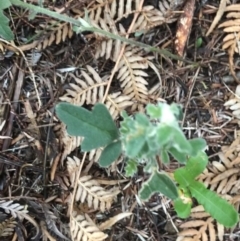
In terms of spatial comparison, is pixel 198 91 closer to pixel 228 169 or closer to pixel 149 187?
pixel 228 169

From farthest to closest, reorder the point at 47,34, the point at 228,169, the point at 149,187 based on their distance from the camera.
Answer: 1. the point at 47,34
2. the point at 228,169
3. the point at 149,187

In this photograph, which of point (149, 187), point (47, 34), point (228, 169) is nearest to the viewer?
point (149, 187)

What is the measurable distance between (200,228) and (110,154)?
2.19ft

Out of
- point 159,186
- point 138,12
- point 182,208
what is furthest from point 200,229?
point 138,12

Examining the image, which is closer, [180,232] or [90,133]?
[90,133]

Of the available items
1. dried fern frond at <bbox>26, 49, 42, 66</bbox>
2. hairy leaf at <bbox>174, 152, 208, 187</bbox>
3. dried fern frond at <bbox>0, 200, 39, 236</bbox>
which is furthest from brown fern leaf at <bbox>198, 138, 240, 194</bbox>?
dried fern frond at <bbox>26, 49, 42, 66</bbox>

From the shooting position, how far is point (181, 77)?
6.93 ft

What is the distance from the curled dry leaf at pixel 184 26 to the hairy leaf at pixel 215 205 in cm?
58

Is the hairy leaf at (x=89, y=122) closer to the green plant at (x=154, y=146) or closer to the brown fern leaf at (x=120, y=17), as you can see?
the green plant at (x=154, y=146)

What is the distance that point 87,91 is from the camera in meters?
2.11

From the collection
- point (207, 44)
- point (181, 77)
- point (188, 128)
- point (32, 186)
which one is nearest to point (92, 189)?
point (32, 186)

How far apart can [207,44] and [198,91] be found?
0.21 m

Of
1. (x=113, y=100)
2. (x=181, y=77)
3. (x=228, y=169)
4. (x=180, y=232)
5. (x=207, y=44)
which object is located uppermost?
(x=207, y=44)

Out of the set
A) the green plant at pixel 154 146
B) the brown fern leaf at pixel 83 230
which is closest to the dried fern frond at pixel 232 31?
the green plant at pixel 154 146
